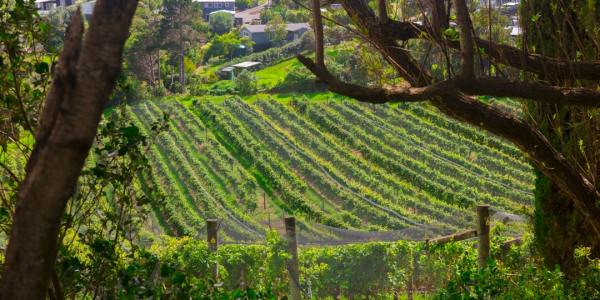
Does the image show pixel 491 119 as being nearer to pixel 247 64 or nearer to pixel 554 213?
pixel 554 213

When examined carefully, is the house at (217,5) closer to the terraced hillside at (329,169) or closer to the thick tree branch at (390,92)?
the terraced hillside at (329,169)

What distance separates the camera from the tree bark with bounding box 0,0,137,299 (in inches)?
49.4

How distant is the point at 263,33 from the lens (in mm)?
47281

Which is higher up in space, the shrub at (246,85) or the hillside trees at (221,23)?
the hillside trees at (221,23)

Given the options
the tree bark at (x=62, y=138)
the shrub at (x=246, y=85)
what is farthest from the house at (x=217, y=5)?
the tree bark at (x=62, y=138)

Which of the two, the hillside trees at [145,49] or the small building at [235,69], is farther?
the small building at [235,69]

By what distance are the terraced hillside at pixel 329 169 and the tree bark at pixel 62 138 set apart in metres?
10.6

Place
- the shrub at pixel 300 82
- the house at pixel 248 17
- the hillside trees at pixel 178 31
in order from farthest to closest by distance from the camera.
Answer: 1. the house at pixel 248 17
2. the hillside trees at pixel 178 31
3. the shrub at pixel 300 82

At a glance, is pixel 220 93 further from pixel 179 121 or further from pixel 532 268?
pixel 532 268

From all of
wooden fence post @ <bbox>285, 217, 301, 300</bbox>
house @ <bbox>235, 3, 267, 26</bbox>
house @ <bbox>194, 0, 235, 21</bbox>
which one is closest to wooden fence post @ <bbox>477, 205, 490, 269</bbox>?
wooden fence post @ <bbox>285, 217, 301, 300</bbox>

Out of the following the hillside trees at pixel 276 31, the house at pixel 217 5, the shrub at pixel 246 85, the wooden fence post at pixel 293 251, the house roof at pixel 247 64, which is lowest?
the shrub at pixel 246 85

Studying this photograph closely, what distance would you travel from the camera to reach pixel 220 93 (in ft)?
112

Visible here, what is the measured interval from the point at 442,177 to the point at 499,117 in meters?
15.5

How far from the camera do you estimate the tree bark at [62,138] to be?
4.11 ft
